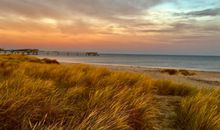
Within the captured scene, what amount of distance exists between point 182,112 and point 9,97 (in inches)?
95.9

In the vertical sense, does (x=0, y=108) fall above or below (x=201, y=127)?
above

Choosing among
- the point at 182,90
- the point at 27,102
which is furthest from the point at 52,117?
the point at 182,90

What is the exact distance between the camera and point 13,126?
9.25 feet

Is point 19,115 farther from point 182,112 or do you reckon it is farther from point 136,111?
point 182,112

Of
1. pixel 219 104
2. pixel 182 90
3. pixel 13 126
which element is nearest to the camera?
pixel 13 126

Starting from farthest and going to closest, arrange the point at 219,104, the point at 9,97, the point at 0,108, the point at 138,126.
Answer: the point at 219,104
the point at 138,126
the point at 9,97
the point at 0,108

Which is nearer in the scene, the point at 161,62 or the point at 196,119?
the point at 196,119

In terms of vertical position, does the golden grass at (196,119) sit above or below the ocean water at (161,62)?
above

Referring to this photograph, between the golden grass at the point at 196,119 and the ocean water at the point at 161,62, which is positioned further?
the ocean water at the point at 161,62

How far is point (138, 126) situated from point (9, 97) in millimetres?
1626

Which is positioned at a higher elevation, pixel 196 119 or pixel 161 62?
pixel 196 119

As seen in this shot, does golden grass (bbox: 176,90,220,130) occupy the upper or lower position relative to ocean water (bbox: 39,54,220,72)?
upper

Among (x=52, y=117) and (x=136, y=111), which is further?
(x=136, y=111)

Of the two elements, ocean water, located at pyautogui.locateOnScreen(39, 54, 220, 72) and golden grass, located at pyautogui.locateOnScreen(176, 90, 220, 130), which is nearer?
golden grass, located at pyautogui.locateOnScreen(176, 90, 220, 130)
